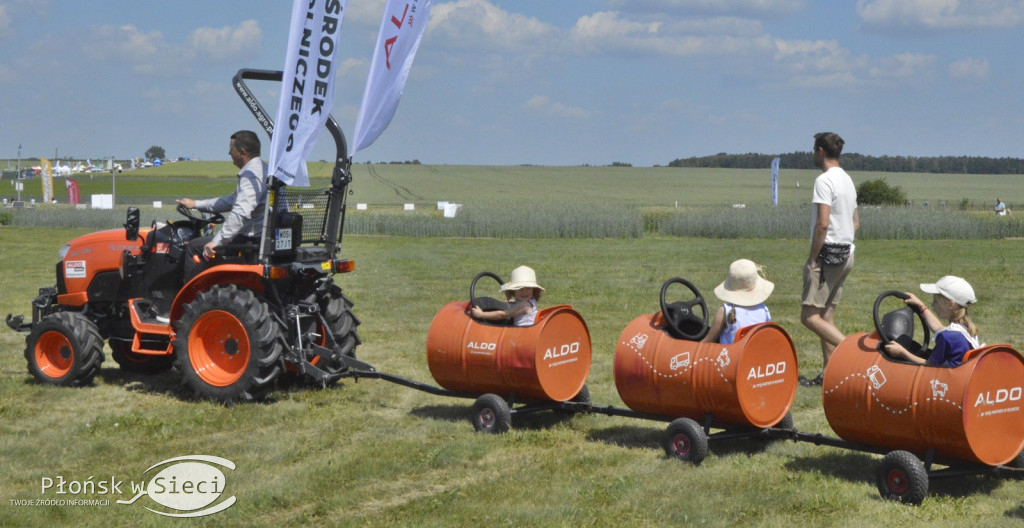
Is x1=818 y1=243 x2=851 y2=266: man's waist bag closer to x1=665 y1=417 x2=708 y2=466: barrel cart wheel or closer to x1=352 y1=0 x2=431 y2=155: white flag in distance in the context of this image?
x1=665 y1=417 x2=708 y2=466: barrel cart wheel

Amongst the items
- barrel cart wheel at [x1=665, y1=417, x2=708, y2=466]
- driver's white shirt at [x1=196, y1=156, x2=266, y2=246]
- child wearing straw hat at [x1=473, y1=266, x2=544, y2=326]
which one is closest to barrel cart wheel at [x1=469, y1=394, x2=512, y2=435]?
child wearing straw hat at [x1=473, y1=266, x2=544, y2=326]

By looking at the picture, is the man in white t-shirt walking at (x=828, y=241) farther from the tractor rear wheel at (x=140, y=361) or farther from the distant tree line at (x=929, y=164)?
the distant tree line at (x=929, y=164)

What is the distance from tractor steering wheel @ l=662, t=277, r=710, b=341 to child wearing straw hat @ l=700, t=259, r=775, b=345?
12cm

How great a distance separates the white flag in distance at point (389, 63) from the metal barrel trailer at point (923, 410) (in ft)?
13.1

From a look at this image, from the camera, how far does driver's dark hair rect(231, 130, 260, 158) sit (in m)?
8.10

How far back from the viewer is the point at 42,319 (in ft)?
29.2

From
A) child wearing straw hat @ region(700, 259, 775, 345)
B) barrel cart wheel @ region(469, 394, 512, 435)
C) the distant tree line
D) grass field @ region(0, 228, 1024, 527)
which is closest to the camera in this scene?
grass field @ region(0, 228, 1024, 527)

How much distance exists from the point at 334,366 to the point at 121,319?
2.12 metres

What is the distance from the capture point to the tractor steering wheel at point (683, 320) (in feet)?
21.4

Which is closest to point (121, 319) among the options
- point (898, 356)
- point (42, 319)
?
point (42, 319)

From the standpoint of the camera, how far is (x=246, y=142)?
26.6 feet

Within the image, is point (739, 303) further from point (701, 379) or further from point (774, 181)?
point (774, 181)

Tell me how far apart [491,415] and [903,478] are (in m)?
2.76

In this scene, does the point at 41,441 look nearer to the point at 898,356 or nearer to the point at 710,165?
the point at 898,356
